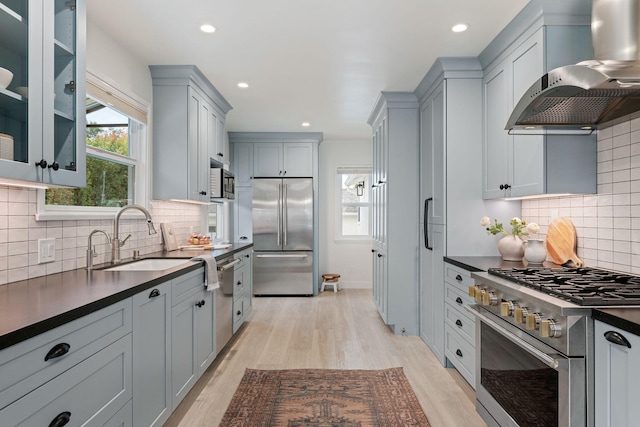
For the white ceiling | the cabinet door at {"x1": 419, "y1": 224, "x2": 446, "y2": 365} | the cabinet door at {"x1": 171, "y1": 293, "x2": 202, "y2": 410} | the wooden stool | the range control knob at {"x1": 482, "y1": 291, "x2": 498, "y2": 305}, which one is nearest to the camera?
the range control knob at {"x1": 482, "y1": 291, "x2": 498, "y2": 305}

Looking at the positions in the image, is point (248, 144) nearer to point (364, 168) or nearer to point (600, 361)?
point (364, 168)

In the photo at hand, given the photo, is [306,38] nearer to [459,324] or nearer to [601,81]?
[601,81]

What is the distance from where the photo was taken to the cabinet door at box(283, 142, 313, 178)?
6.14 metres

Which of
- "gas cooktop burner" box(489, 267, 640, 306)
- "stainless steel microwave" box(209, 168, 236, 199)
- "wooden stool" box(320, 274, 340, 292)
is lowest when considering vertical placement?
"wooden stool" box(320, 274, 340, 292)

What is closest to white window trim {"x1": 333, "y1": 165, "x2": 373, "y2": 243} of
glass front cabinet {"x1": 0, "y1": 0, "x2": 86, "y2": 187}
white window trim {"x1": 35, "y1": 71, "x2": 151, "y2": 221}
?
white window trim {"x1": 35, "y1": 71, "x2": 151, "y2": 221}

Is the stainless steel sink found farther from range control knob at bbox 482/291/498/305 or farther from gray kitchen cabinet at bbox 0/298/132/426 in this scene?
range control knob at bbox 482/291/498/305

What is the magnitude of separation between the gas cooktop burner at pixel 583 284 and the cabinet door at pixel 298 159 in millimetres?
4233

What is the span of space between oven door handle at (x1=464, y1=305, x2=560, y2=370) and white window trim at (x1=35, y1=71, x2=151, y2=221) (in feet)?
8.06

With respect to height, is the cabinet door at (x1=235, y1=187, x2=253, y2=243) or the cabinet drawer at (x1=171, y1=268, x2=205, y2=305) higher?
the cabinet door at (x1=235, y1=187, x2=253, y2=243)

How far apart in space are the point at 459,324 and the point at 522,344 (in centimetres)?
112

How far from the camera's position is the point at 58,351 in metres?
1.26

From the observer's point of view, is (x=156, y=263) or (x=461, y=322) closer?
(x=461, y=322)

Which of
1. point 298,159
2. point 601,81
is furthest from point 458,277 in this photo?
point 298,159

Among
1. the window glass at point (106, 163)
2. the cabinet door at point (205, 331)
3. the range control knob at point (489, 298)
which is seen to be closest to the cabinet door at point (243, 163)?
the window glass at point (106, 163)
